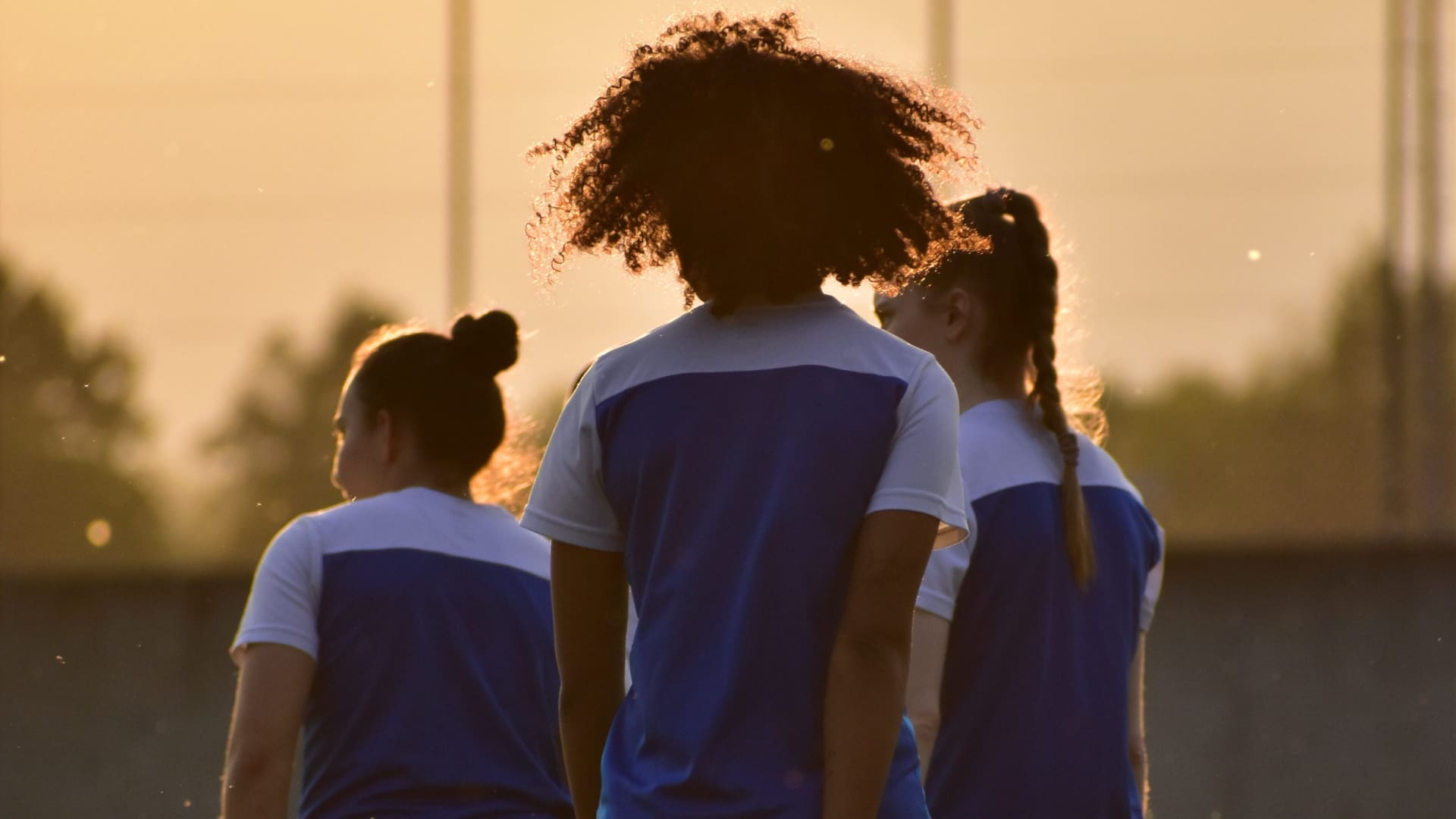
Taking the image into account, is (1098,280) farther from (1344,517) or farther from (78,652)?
(78,652)

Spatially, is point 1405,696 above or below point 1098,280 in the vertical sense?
below

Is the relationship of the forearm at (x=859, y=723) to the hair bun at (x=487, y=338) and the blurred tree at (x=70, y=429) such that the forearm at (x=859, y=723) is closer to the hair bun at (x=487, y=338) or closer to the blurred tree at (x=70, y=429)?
the hair bun at (x=487, y=338)

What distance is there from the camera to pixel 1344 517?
819 inches

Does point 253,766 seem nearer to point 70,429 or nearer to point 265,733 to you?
point 265,733

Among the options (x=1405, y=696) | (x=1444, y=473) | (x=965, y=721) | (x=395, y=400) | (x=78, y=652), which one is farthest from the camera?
(x=1444, y=473)

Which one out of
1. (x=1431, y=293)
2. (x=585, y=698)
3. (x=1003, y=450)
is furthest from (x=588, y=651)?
(x=1431, y=293)

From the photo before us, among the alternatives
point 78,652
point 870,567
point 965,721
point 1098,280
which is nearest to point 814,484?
point 870,567

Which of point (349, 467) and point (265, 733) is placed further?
point (349, 467)

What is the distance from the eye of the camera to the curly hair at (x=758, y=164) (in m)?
2.08

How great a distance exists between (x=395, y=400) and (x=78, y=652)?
4.99 m

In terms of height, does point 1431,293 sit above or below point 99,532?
above

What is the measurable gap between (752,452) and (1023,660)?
106 cm

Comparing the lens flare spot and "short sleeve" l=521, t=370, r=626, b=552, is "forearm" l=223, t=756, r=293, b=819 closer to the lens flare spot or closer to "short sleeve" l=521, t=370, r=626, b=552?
"short sleeve" l=521, t=370, r=626, b=552

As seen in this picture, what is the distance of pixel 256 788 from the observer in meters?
2.96
